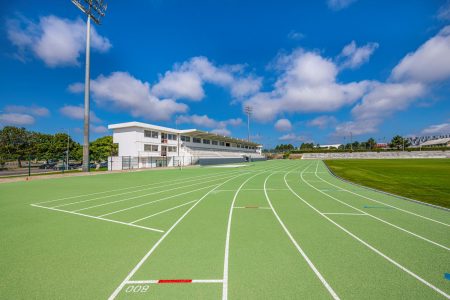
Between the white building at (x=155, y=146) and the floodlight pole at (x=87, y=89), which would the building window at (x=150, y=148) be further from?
the floodlight pole at (x=87, y=89)

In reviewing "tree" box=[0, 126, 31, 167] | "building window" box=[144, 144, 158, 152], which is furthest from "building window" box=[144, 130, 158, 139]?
"tree" box=[0, 126, 31, 167]

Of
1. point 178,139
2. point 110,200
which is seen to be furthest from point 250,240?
point 178,139

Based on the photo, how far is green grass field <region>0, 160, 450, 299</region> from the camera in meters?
3.28

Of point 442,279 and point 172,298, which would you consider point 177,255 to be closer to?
point 172,298

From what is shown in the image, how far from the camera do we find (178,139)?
46.7m

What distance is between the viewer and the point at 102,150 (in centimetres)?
4547

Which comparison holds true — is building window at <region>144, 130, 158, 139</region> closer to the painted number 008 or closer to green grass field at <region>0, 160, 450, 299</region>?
green grass field at <region>0, 160, 450, 299</region>

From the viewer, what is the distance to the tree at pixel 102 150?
45.0 metres

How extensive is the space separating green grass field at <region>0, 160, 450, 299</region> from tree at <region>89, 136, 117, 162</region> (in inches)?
1636

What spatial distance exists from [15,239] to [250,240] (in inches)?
235

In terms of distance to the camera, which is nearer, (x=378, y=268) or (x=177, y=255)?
(x=378, y=268)

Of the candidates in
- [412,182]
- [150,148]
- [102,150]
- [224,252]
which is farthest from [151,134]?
[224,252]

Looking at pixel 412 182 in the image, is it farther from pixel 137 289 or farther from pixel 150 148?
pixel 150 148

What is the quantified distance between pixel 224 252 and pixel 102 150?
49.6 meters
